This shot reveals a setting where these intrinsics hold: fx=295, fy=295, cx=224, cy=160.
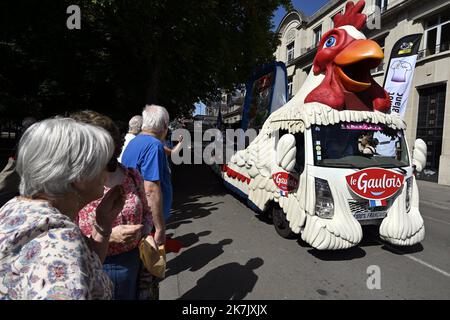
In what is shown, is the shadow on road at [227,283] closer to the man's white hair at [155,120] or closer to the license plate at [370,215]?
the license plate at [370,215]

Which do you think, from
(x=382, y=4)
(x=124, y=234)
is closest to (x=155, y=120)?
(x=124, y=234)

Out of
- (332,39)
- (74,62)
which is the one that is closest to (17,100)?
(74,62)

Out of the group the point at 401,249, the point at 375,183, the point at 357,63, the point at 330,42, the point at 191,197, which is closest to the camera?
the point at 375,183

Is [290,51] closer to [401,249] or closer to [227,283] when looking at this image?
[401,249]

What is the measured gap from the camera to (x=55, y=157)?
1.05 meters

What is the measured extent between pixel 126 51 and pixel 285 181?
8.71 meters

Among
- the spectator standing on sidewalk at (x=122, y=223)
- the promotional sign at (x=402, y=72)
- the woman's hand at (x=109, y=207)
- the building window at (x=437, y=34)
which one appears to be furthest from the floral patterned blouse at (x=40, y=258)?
the building window at (x=437, y=34)

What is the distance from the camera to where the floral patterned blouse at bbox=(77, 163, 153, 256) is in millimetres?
1730

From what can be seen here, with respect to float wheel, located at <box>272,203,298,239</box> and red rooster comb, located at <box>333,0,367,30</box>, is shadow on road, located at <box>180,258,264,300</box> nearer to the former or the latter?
float wheel, located at <box>272,203,298,239</box>

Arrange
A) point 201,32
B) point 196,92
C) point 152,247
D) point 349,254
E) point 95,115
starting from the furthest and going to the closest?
point 196,92 → point 201,32 → point 349,254 → point 152,247 → point 95,115

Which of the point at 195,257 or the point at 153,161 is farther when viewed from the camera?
the point at 195,257

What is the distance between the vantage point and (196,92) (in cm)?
1220
